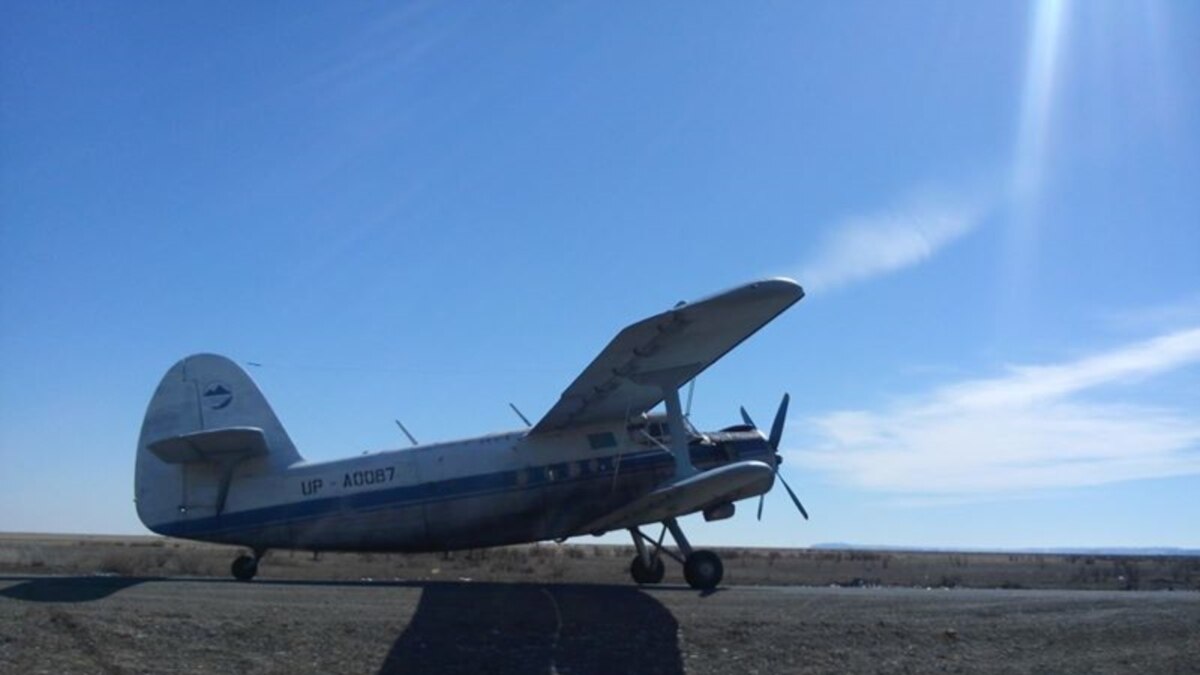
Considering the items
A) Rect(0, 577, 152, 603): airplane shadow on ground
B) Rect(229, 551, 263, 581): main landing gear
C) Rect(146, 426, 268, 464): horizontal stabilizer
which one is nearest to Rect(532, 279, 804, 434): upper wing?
Rect(146, 426, 268, 464): horizontal stabilizer

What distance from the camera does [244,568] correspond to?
22766 mm

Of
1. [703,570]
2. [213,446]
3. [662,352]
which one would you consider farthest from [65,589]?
[703,570]

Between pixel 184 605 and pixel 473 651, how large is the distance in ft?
15.3

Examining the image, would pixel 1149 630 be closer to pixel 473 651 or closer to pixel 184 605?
pixel 473 651

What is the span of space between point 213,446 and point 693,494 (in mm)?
9700

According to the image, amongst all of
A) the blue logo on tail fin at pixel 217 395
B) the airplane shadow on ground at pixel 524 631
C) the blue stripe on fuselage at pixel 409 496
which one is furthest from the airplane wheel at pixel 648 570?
the blue logo on tail fin at pixel 217 395

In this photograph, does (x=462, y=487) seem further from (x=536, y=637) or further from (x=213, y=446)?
(x=536, y=637)

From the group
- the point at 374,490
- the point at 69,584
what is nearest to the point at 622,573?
the point at 374,490

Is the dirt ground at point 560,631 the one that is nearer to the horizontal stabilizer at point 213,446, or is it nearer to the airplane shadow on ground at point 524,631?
the airplane shadow on ground at point 524,631

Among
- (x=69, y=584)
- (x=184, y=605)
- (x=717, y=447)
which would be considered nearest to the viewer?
(x=184, y=605)

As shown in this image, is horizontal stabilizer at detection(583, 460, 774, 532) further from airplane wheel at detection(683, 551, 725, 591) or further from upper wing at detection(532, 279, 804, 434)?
upper wing at detection(532, 279, 804, 434)

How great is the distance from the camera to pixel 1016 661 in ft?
42.2

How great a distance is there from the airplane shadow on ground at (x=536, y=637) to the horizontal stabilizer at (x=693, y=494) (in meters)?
4.15

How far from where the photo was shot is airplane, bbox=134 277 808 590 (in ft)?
73.3
